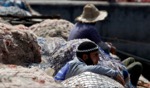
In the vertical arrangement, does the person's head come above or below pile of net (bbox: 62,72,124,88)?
below

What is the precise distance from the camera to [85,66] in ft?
17.2

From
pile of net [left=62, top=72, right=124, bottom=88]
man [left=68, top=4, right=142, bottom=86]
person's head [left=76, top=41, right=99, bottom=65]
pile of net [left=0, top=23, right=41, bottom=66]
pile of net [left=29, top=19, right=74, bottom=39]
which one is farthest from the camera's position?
pile of net [left=29, top=19, right=74, bottom=39]

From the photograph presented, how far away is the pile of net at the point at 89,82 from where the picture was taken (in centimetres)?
462

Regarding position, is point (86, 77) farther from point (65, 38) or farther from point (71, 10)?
point (71, 10)

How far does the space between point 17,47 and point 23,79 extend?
237 cm

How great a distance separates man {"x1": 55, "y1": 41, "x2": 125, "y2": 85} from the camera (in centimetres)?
513

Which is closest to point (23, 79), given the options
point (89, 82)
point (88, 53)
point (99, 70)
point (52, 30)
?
point (89, 82)

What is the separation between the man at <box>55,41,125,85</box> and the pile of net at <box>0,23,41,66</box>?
2.80ft

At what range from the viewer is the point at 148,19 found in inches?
583

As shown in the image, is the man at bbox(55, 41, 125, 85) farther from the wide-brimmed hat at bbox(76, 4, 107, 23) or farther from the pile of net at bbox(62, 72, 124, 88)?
the wide-brimmed hat at bbox(76, 4, 107, 23)

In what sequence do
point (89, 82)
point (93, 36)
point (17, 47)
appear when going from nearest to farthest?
point (89, 82)
point (17, 47)
point (93, 36)

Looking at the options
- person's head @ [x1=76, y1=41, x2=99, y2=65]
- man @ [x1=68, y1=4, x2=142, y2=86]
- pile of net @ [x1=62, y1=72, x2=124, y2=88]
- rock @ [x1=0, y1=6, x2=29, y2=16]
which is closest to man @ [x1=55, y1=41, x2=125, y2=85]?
person's head @ [x1=76, y1=41, x2=99, y2=65]

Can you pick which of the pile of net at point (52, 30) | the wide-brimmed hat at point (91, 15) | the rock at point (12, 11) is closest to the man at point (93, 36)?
the wide-brimmed hat at point (91, 15)

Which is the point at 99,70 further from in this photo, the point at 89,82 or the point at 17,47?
the point at 17,47
